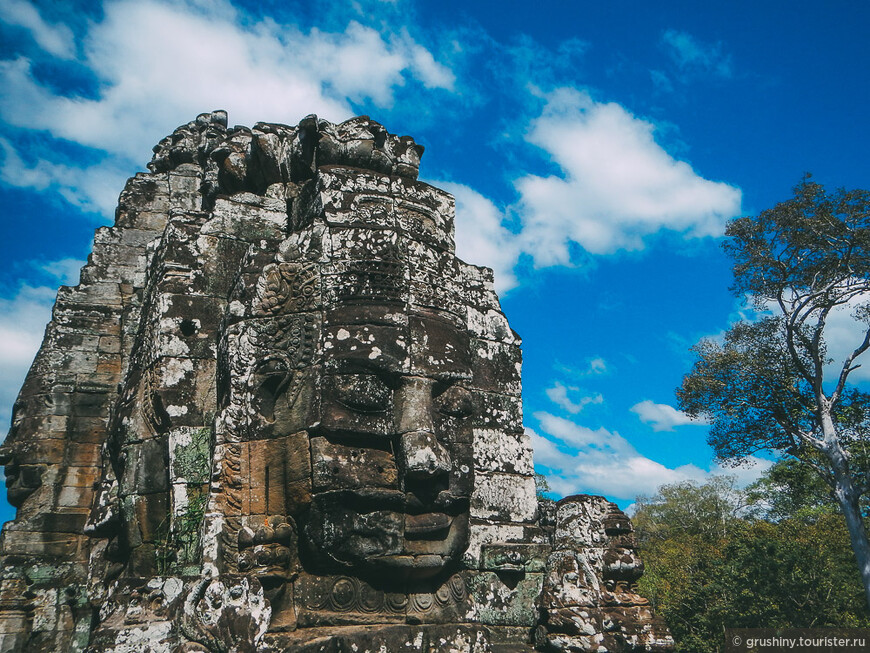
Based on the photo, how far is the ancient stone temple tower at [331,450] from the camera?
3.85 meters

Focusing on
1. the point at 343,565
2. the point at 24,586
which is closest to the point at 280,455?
the point at 343,565

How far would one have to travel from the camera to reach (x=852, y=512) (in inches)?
610

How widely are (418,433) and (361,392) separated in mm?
406

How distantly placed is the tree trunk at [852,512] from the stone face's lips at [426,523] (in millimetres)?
14390

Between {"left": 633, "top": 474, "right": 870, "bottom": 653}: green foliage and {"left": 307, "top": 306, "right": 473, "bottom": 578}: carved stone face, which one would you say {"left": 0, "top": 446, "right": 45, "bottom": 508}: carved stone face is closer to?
{"left": 307, "top": 306, "right": 473, "bottom": 578}: carved stone face

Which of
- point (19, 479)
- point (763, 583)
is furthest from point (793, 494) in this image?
point (19, 479)

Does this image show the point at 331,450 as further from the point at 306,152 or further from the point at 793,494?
the point at 793,494

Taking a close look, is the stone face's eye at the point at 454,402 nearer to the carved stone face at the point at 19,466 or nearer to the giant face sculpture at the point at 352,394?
the giant face sculpture at the point at 352,394

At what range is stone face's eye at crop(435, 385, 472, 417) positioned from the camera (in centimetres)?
443

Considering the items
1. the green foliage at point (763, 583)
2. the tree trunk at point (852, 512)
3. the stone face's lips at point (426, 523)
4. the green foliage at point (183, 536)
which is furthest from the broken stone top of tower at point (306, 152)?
the green foliage at point (763, 583)

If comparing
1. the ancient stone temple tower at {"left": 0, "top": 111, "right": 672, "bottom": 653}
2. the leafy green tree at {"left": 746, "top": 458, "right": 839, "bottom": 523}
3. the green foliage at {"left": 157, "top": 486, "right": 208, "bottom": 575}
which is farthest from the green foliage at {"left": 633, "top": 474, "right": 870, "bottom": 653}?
the green foliage at {"left": 157, "top": 486, "right": 208, "bottom": 575}

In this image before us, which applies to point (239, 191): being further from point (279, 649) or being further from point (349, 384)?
point (279, 649)

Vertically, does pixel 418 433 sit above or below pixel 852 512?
below

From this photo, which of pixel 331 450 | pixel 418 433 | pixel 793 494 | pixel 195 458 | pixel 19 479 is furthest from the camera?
pixel 793 494
